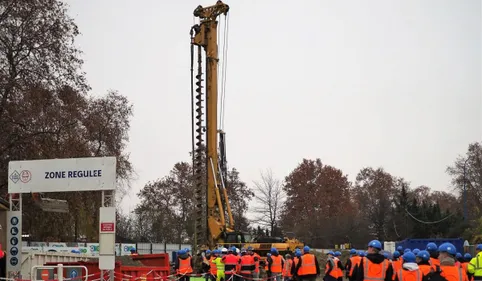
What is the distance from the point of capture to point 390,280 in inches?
423

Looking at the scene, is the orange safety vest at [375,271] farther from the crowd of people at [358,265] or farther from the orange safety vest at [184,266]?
the orange safety vest at [184,266]

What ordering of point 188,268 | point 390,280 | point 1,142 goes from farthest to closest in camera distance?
1. point 1,142
2. point 188,268
3. point 390,280

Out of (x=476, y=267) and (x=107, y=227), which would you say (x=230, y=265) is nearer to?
(x=107, y=227)

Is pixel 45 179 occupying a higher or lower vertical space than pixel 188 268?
higher

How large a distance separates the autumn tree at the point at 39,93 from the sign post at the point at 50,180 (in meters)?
11.0

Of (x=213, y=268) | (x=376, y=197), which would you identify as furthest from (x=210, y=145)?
(x=376, y=197)

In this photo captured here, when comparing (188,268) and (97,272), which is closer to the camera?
(97,272)

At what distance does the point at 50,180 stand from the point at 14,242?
2.35m

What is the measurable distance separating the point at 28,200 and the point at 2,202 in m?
11.3

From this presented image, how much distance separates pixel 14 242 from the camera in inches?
742

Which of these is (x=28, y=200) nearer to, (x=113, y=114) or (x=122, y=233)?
(x=113, y=114)

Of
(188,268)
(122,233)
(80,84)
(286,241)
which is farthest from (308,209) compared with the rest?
(188,268)

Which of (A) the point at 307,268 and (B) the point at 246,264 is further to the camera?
(B) the point at 246,264

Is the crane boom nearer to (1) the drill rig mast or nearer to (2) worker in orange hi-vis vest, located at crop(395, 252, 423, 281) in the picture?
(1) the drill rig mast
